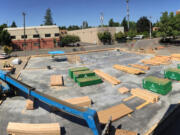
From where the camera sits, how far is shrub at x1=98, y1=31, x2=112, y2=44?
6844cm

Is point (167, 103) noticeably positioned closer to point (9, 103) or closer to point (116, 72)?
point (116, 72)

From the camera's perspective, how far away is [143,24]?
92812 mm

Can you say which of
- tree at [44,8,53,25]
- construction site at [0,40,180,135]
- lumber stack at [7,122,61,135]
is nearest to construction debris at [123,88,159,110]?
construction site at [0,40,180,135]

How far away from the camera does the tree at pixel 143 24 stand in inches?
3604

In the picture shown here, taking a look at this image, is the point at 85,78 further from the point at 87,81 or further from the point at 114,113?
the point at 114,113

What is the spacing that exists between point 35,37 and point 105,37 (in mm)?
31758

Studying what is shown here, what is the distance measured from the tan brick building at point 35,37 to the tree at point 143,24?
59.0 meters

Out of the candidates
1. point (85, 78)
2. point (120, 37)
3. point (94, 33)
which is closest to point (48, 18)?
point (94, 33)

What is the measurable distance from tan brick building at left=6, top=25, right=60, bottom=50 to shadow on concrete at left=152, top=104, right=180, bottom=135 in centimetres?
5564

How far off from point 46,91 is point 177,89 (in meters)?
15.0

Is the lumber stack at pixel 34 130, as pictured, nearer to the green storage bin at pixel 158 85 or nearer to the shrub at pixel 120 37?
the green storage bin at pixel 158 85

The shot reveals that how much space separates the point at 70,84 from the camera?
1875 centimetres

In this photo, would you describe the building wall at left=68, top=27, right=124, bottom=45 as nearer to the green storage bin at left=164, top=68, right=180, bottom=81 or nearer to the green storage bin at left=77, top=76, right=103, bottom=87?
the green storage bin at left=164, top=68, right=180, bottom=81

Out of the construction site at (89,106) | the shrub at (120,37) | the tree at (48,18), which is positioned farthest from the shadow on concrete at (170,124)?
the tree at (48,18)
